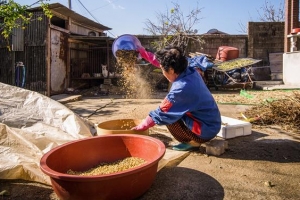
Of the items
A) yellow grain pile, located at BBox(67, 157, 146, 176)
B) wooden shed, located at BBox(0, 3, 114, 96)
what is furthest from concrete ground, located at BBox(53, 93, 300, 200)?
wooden shed, located at BBox(0, 3, 114, 96)

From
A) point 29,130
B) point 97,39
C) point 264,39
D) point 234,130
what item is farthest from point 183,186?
point 264,39

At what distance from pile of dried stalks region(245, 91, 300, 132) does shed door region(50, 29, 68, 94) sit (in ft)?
21.8

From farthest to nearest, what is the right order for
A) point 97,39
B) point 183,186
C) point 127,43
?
point 97,39 < point 127,43 < point 183,186

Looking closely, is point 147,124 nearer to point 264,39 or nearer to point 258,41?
point 258,41

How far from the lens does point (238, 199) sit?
175cm

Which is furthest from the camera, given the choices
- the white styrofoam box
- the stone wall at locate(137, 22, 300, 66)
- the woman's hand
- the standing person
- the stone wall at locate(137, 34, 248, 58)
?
the stone wall at locate(137, 22, 300, 66)

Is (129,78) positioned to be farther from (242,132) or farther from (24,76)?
(24,76)

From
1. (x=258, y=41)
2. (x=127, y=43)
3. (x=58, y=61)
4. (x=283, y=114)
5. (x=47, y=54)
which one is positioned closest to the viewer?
(x=283, y=114)

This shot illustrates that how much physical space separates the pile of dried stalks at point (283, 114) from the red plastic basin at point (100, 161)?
7.66ft

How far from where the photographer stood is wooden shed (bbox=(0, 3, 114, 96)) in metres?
7.91

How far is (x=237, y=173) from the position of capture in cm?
217

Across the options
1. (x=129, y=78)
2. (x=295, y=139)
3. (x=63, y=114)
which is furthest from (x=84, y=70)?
(x=295, y=139)

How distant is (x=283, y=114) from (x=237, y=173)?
6.53ft

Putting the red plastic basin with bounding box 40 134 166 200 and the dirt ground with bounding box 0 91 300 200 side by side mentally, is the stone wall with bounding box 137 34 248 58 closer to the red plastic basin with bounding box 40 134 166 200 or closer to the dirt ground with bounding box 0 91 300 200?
the dirt ground with bounding box 0 91 300 200
